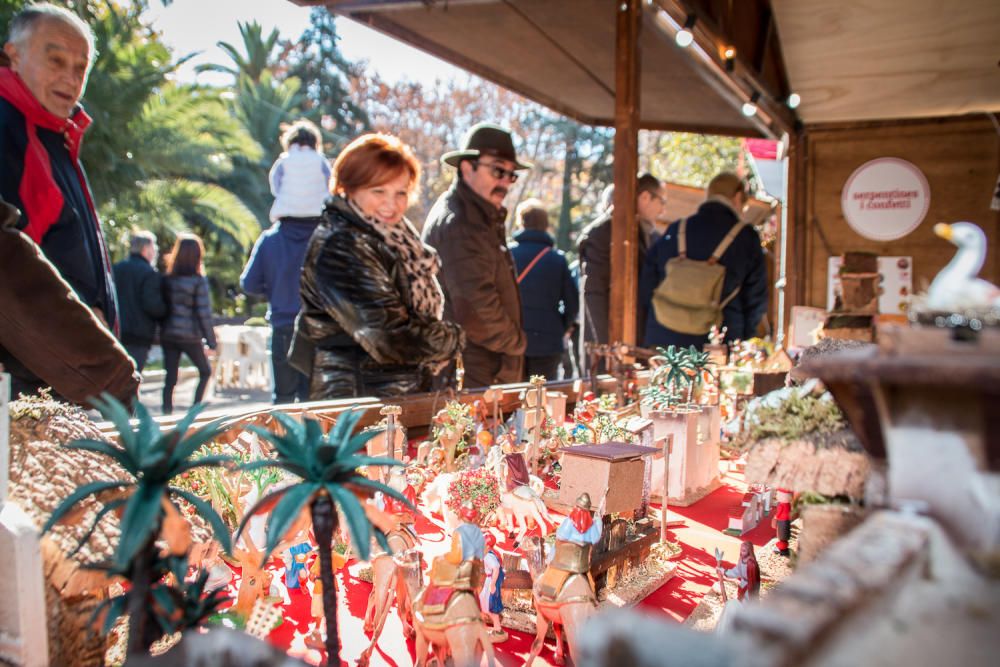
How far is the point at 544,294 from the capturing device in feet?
16.3

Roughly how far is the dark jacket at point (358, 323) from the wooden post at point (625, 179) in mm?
1626

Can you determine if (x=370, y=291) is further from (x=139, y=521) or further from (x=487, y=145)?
(x=139, y=521)

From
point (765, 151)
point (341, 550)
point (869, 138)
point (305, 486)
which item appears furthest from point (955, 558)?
point (765, 151)

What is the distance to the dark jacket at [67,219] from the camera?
7.42 ft

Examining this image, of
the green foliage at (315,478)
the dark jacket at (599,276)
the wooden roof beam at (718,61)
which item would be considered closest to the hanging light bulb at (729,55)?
the wooden roof beam at (718,61)

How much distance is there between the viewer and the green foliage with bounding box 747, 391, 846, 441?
1138 millimetres

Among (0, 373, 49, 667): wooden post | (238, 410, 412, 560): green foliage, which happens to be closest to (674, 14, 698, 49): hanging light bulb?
(238, 410, 412, 560): green foliage

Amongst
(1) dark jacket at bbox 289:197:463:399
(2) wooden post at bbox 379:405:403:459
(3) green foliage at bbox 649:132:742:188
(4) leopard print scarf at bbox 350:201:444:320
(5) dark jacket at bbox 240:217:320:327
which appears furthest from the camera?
(3) green foliage at bbox 649:132:742:188

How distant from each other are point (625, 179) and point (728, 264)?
33.5 inches

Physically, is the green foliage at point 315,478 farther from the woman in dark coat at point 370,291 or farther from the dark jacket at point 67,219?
the dark jacket at point 67,219

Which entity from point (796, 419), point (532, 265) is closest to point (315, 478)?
point (796, 419)

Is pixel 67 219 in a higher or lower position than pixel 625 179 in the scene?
lower

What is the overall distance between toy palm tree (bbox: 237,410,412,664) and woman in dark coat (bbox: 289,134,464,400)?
1.66m

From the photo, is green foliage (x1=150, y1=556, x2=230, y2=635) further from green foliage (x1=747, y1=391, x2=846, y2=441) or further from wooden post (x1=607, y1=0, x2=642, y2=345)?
wooden post (x1=607, y1=0, x2=642, y2=345)
